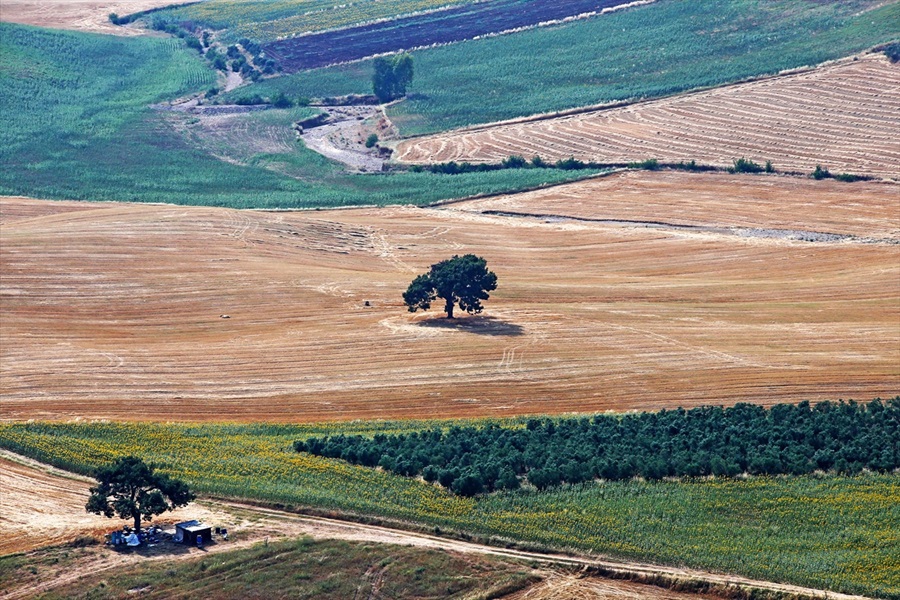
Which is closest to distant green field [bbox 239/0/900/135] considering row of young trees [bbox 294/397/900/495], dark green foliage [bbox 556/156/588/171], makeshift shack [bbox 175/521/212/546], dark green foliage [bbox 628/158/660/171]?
dark green foliage [bbox 556/156/588/171]

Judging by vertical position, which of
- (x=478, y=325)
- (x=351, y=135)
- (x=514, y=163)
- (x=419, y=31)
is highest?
(x=419, y=31)

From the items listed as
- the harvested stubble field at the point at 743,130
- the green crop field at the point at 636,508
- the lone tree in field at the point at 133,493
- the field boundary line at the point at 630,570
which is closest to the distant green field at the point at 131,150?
the harvested stubble field at the point at 743,130

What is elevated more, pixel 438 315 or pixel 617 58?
pixel 617 58

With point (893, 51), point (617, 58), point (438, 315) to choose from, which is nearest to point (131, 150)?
point (617, 58)

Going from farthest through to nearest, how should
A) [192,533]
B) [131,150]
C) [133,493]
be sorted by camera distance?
[131,150]
[133,493]
[192,533]

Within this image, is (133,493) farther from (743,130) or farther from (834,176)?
(743,130)

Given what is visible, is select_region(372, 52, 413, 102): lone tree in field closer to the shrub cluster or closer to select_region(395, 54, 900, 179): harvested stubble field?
select_region(395, 54, 900, 179): harvested stubble field
